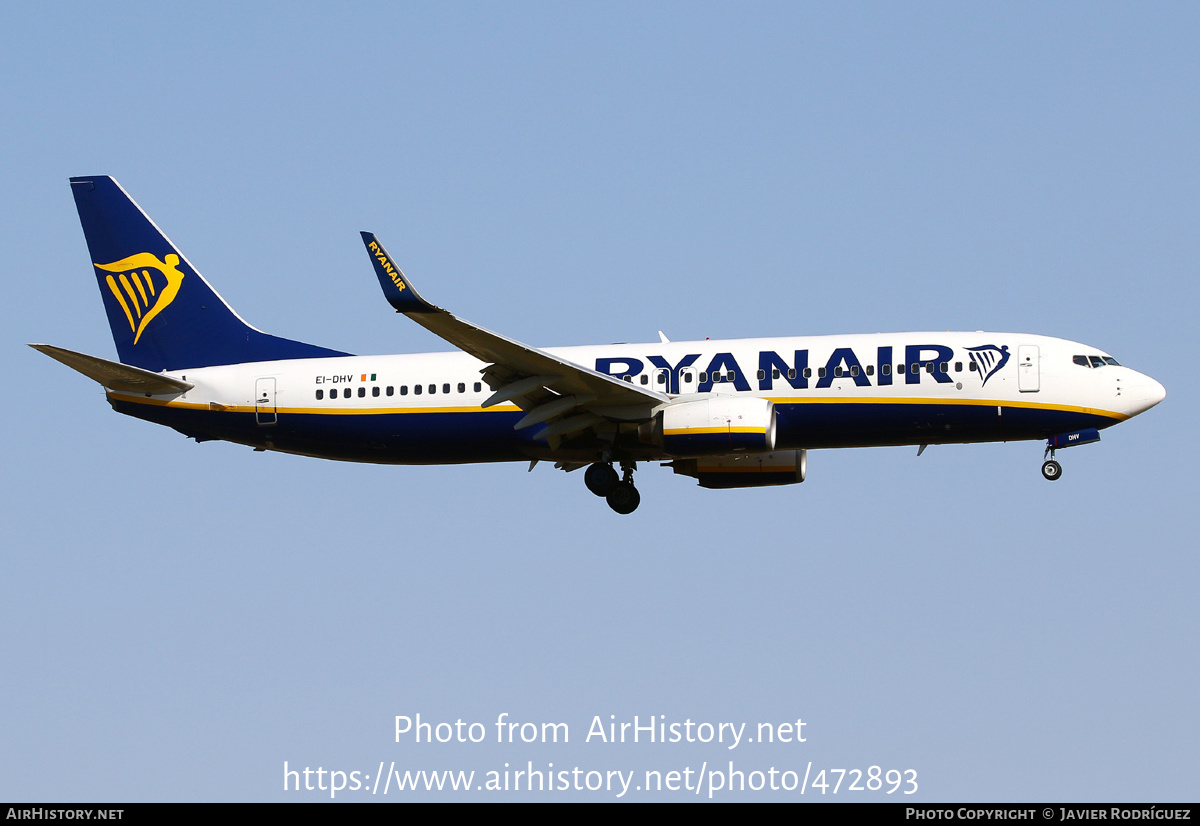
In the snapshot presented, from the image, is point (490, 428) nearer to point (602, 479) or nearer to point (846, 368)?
point (602, 479)

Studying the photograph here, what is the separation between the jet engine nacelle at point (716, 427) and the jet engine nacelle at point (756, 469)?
11.7 feet

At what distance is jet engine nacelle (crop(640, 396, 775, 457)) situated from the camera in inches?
1379

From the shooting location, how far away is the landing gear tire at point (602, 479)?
38.1 m


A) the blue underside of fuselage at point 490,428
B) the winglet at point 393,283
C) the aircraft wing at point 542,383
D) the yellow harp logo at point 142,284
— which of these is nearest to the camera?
the winglet at point 393,283

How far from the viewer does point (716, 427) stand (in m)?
35.2

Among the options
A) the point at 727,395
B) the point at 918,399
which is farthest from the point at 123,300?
the point at 918,399

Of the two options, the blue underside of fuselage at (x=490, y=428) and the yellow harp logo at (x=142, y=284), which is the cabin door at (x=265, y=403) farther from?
the yellow harp logo at (x=142, y=284)

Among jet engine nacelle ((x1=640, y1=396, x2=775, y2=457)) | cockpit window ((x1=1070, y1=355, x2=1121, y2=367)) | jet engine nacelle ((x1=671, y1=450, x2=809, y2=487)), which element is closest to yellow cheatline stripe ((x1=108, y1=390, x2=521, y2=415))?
jet engine nacelle ((x1=640, y1=396, x2=775, y2=457))

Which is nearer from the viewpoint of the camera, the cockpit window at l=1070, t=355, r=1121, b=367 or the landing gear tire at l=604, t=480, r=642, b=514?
the cockpit window at l=1070, t=355, r=1121, b=367

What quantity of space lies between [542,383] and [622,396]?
6.93 feet

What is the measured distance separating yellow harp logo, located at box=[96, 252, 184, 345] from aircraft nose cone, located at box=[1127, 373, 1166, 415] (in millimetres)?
26823

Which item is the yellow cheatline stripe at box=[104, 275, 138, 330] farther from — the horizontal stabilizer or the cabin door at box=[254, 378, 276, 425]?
the cabin door at box=[254, 378, 276, 425]

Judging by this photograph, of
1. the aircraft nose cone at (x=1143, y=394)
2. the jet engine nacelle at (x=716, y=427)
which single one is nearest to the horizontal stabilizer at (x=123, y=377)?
the jet engine nacelle at (x=716, y=427)

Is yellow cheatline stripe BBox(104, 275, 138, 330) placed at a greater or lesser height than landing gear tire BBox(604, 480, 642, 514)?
greater
